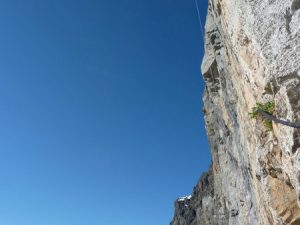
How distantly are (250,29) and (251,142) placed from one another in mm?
4923

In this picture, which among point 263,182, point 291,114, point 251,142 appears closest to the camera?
point 291,114

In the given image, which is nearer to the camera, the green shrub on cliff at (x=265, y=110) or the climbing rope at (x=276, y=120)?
the climbing rope at (x=276, y=120)

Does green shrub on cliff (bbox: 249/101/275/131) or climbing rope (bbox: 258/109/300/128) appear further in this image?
green shrub on cliff (bbox: 249/101/275/131)

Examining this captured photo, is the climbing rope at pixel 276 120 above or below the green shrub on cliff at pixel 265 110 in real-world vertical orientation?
below

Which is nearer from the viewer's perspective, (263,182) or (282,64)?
(282,64)

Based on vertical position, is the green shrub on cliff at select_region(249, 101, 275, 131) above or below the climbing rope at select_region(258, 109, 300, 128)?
above

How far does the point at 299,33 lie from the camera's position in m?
9.84

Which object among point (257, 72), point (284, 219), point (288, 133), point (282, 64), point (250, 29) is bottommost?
point (284, 219)

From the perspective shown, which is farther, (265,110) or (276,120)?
(265,110)

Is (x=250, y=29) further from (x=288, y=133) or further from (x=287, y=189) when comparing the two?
(x=287, y=189)

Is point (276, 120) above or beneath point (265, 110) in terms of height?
beneath

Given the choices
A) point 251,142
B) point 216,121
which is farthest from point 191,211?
point 251,142

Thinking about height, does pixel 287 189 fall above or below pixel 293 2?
below

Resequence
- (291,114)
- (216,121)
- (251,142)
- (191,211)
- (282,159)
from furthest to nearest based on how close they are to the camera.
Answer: (191,211)
(216,121)
(251,142)
(282,159)
(291,114)
